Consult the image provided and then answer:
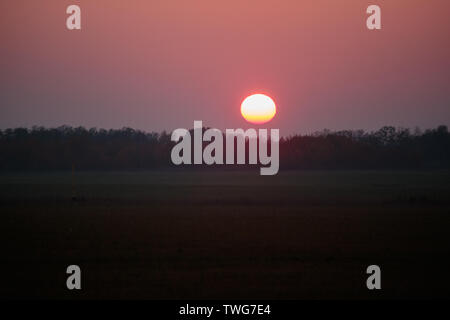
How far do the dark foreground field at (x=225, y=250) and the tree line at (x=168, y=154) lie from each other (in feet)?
229

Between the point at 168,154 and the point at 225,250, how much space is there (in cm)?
9008

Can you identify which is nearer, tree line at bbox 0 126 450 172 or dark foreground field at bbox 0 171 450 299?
dark foreground field at bbox 0 171 450 299

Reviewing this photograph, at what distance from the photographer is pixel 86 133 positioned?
12825 centimetres

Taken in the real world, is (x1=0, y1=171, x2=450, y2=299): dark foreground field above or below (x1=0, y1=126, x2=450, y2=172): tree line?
below

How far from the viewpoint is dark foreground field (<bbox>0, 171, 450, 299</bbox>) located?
1548 cm

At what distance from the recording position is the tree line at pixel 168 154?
10262cm

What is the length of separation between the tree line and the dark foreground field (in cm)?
6973

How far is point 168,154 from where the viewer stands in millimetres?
109938
